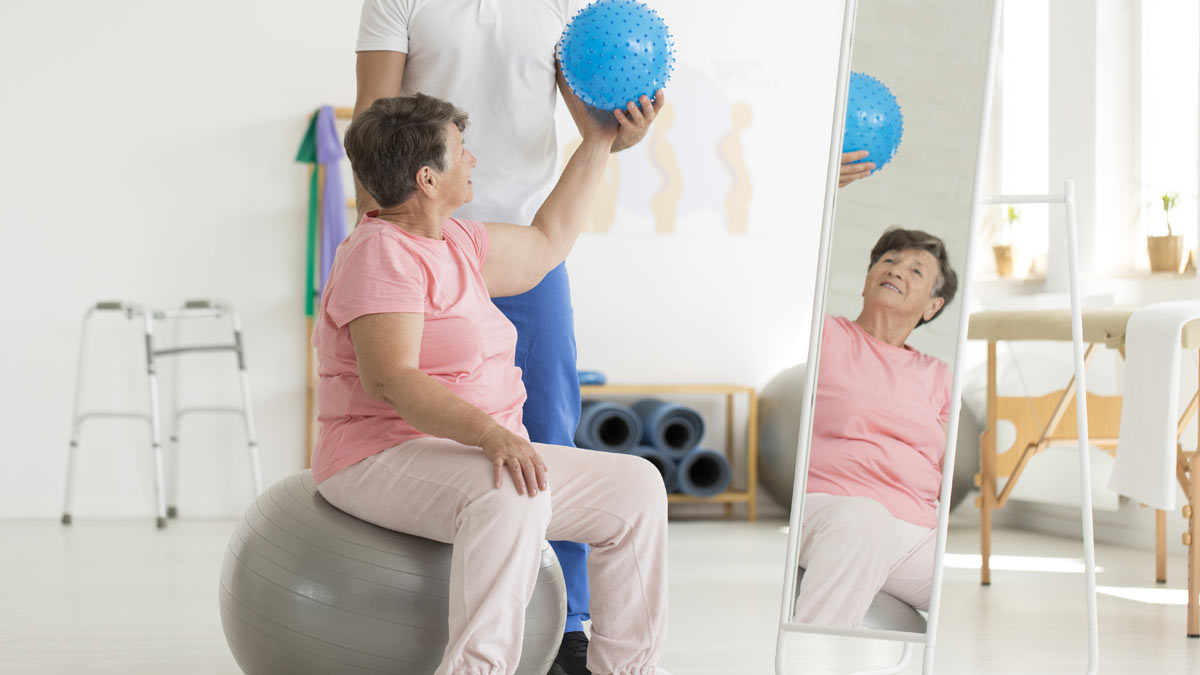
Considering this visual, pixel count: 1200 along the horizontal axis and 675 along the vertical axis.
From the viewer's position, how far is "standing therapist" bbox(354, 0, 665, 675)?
2.21 meters

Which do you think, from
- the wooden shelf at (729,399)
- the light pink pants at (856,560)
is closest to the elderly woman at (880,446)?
the light pink pants at (856,560)

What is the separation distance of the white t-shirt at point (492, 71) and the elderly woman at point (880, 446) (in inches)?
27.2

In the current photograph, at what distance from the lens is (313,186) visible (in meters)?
4.87

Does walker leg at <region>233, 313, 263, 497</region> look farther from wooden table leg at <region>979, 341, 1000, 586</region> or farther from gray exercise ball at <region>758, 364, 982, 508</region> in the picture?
wooden table leg at <region>979, 341, 1000, 586</region>

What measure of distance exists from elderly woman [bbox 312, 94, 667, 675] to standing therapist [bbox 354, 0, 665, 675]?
0.81 feet

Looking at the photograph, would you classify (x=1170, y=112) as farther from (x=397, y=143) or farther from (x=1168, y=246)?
(x=397, y=143)

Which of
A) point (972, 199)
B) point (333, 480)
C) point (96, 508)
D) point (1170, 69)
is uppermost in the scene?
point (1170, 69)

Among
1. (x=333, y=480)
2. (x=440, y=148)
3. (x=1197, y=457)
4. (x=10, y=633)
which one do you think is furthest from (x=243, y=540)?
(x=1197, y=457)

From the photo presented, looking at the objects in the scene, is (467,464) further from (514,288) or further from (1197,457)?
(1197,457)

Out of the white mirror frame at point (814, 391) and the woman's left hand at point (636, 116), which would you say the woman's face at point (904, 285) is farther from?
the woman's left hand at point (636, 116)

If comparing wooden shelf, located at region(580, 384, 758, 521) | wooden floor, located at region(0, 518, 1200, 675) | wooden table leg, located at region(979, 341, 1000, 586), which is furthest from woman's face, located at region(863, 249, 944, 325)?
wooden shelf, located at region(580, 384, 758, 521)

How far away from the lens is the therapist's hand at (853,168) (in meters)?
1.92

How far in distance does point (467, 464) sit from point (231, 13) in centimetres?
371

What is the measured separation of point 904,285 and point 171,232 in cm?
370
